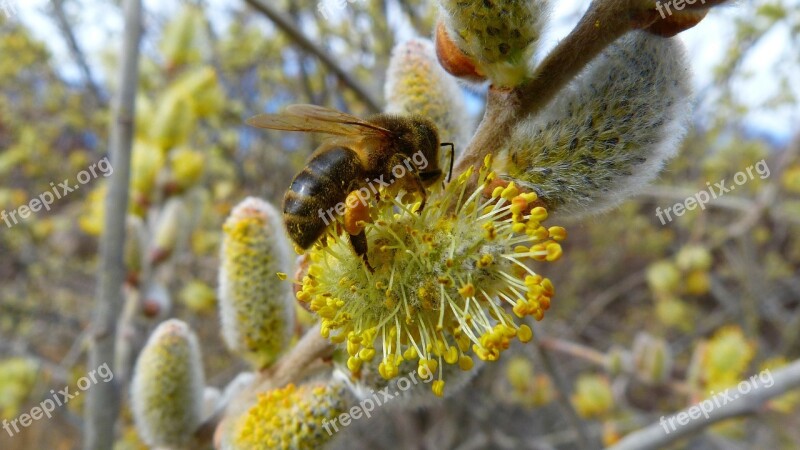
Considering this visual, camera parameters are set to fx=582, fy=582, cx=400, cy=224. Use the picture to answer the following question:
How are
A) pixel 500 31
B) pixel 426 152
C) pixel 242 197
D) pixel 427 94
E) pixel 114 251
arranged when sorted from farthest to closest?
pixel 242 197
pixel 114 251
pixel 427 94
pixel 426 152
pixel 500 31

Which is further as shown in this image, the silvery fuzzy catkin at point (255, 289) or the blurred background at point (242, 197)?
the blurred background at point (242, 197)

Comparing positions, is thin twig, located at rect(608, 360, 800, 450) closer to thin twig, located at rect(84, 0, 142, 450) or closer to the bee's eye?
the bee's eye

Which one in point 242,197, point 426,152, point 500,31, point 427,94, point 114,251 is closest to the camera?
point 500,31

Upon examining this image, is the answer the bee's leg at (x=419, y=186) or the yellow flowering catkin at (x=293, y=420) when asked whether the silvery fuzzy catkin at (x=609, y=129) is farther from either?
the yellow flowering catkin at (x=293, y=420)

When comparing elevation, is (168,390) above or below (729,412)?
above

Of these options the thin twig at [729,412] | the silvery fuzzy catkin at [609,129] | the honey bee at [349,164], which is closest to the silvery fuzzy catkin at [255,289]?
the honey bee at [349,164]

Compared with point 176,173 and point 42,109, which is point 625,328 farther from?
point 42,109

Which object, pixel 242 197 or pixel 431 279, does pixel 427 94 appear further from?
pixel 242 197

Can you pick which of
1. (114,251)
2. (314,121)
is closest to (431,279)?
(314,121)
